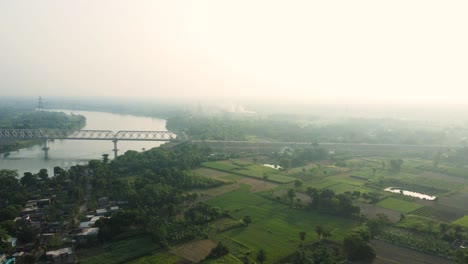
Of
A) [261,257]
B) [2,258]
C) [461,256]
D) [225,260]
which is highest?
[461,256]

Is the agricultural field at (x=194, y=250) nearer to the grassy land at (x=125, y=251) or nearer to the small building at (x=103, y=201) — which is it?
the grassy land at (x=125, y=251)

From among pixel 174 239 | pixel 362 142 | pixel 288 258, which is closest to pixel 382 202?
pixel 288 258

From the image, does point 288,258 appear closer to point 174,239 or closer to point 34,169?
point 174,239

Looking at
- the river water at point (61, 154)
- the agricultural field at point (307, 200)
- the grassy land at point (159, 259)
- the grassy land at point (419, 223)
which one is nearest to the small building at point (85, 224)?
the grassy land at point (159, 259)

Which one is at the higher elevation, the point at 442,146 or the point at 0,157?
the point at 442,146

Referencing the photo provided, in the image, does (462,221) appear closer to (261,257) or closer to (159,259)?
(261,257)

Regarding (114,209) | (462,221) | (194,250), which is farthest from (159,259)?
(462,221)

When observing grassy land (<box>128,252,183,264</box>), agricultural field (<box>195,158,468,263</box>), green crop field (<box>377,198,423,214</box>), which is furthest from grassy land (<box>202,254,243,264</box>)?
green crop field (<box>377,198,423,214</box>)
